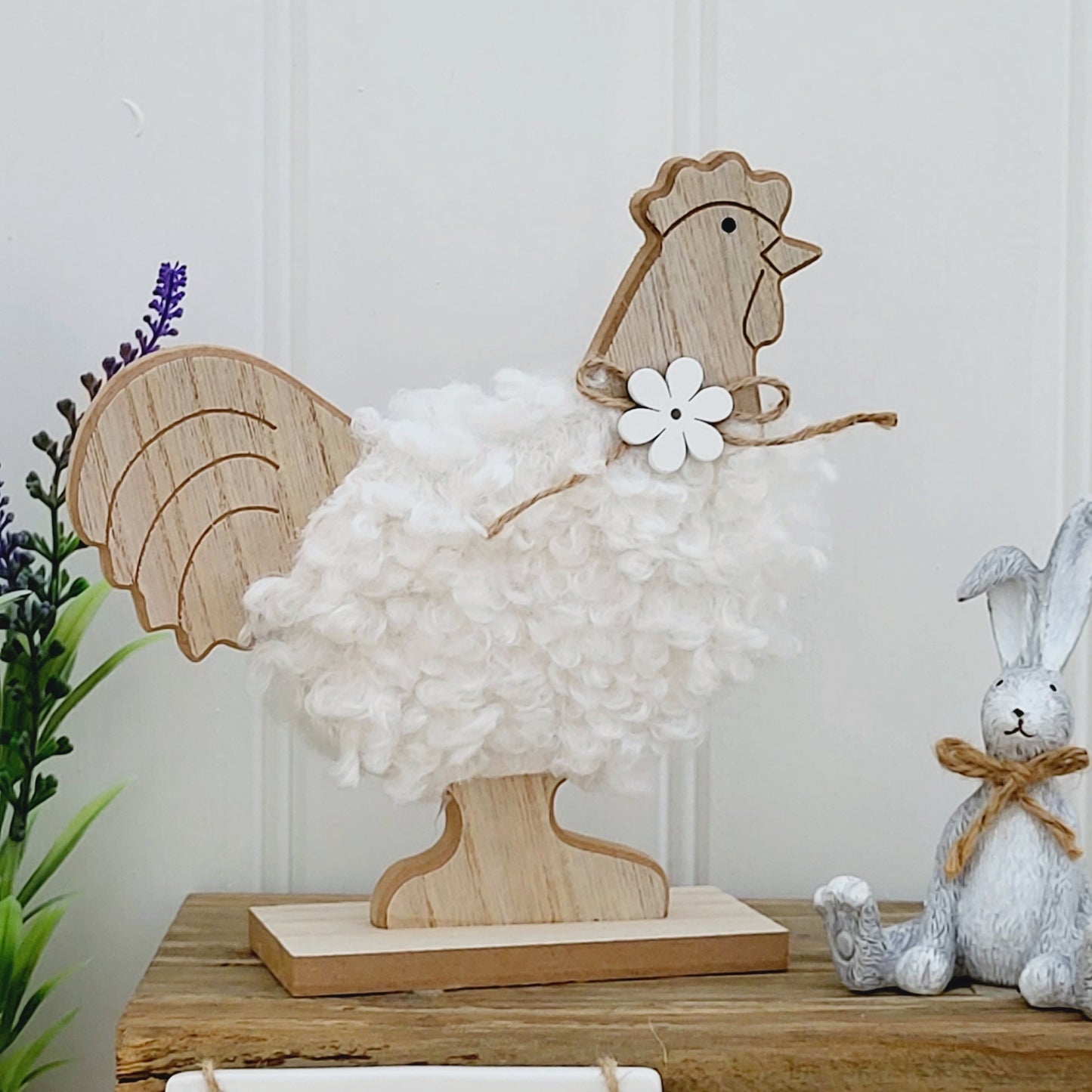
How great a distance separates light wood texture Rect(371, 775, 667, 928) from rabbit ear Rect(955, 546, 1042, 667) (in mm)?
238

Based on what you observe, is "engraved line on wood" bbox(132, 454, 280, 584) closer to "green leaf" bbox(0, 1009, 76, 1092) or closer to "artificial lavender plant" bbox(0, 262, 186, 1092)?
"artificial lavender plant" bbox(0, 262, 186, 1092)

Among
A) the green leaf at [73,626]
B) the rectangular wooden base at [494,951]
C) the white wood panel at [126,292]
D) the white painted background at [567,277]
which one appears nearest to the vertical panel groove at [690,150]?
the white painted background at [567,277]

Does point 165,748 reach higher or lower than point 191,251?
lower

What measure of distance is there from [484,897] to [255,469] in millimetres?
263

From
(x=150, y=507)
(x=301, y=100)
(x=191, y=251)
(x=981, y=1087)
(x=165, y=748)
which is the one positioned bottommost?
(x=981, y=1087)

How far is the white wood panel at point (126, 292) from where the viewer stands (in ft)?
3.35

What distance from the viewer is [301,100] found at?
1031 mm

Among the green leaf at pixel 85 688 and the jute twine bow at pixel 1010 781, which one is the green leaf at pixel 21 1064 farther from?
the jute twine bow at pixel 1010 781

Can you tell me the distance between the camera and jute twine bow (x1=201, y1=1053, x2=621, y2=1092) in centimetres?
68

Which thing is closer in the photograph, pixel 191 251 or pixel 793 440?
pixel 793 440

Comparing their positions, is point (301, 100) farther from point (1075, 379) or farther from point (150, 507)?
point (1075, 379)

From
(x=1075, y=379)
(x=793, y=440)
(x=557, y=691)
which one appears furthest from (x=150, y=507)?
(x=1075, y=379)

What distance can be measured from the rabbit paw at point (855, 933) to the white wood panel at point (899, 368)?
0.27 metres

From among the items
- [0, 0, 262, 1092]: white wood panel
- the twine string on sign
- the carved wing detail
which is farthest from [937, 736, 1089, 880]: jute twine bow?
[0, 0, 262, 1092]: white wood panel
